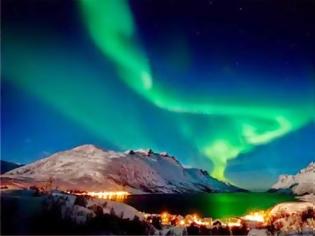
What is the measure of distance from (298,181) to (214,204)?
0.84 m

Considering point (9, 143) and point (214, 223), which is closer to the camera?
point (9, 143)

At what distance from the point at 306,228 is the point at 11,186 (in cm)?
234

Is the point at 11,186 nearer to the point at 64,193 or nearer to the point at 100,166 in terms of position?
the point at 64,193

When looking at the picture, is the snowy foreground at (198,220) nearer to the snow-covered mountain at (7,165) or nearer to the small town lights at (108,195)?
the small town lights at (108,195)

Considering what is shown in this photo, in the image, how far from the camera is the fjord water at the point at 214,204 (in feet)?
14.1

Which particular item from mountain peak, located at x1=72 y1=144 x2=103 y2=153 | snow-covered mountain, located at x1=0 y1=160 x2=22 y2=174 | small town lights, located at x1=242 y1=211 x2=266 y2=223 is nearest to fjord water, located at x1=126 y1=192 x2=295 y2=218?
small town lights, located at x1=242 y1=211 x2=266 y2=223

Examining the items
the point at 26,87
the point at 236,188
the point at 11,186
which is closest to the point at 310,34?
the point at 236,188

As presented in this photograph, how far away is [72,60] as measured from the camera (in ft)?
13.4

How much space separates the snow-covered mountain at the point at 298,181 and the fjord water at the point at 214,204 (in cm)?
9

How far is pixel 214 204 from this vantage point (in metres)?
4.77

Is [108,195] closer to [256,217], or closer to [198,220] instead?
[198,220]

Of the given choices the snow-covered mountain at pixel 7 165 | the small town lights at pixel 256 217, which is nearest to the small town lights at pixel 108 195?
the snow-covered mountain at pixel 7 165

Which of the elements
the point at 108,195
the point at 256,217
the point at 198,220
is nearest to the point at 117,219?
the point at 108,195

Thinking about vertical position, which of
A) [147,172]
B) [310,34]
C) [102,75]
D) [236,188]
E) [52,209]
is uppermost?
[310,34]
